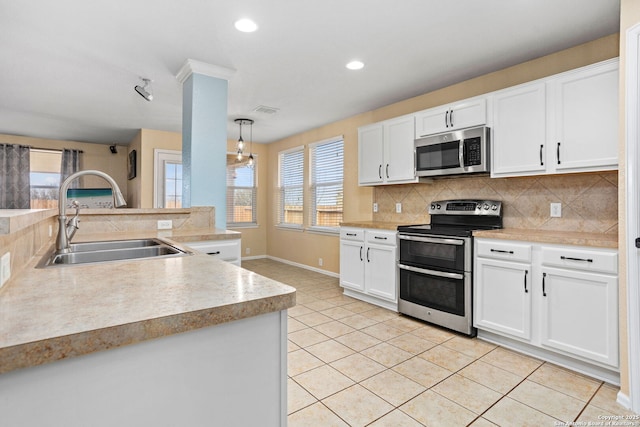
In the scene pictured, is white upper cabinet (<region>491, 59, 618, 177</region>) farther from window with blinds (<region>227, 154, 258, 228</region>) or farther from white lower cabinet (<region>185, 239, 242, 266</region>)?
window with blinds (<region>227, 154, 258, 228</region>)

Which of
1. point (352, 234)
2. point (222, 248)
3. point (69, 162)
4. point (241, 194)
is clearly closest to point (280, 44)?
point (222, 248)

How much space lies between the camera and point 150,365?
74cm

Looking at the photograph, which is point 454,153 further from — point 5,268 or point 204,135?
point 5,268

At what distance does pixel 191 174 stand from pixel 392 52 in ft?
6.80

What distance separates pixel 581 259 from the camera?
222 cm

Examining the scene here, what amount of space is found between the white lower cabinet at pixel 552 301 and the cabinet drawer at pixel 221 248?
196 centimetres

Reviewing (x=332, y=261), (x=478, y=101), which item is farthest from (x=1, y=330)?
(x=332, y=261)

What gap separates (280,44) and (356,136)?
2.27 meters

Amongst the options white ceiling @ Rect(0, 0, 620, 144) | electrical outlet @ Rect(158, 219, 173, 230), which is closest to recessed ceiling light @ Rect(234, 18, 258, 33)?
white ceiling @ Rect(0, 0, 620, 144)

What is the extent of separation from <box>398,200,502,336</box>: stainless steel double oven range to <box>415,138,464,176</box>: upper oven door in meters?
0.38

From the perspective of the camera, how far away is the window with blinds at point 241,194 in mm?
6484

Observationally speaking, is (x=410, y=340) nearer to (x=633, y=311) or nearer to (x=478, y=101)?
(x=633, y=311)

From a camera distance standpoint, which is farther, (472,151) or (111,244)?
(472,151)

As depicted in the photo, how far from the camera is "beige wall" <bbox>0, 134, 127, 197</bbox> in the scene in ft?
20.3
